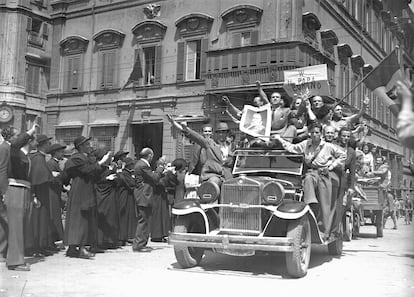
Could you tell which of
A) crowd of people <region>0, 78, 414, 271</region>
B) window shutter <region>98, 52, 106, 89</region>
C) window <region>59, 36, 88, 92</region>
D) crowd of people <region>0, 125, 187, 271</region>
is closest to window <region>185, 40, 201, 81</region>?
window shutter <region>98, 52, 106, 89</region>

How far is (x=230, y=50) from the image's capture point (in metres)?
23.3

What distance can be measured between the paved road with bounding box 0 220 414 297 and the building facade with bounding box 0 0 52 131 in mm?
20865

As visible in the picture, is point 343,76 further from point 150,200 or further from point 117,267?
point 117,267

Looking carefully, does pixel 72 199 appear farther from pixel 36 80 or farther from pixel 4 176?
pixel 36 80

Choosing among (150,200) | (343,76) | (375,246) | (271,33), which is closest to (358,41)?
(343,76)

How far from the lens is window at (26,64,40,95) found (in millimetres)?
29303

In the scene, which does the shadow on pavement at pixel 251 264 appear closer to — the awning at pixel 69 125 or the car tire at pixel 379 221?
the car tire at pixel 379 221

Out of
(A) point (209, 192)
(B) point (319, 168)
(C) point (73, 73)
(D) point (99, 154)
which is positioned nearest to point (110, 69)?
(C) point (73, 73)

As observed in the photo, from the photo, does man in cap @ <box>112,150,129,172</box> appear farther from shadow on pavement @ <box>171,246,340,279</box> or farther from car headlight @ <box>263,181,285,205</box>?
car headlight @ <box>263,181,285,205</box>

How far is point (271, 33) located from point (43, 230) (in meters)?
16.8

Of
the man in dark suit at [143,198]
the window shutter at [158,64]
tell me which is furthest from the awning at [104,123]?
the man in dark suit at [143,198]

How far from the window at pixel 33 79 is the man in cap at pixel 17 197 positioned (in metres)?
23.5

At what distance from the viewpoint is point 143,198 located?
9383 millimetres

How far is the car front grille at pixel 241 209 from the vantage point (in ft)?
24.0
